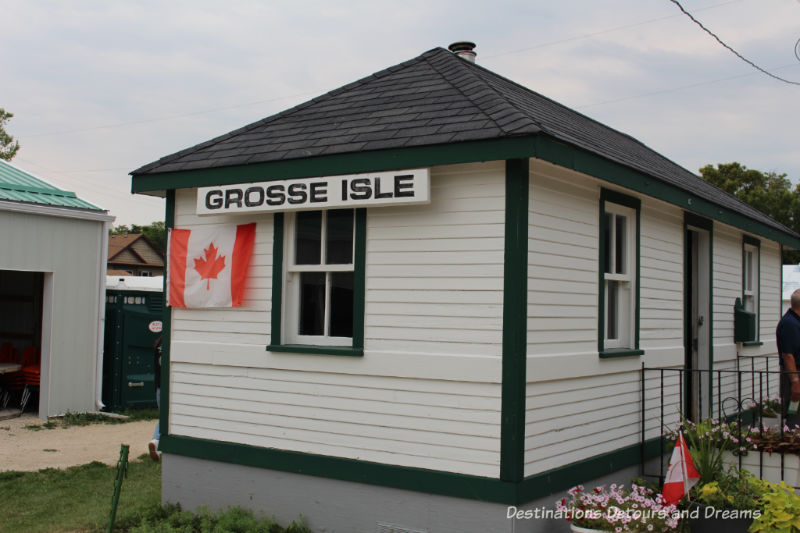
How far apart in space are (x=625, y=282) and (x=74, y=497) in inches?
251

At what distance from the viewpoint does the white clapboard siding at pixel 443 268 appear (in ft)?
19.9

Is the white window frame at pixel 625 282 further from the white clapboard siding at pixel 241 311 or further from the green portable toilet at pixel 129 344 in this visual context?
the green portable toilet at pixel 129 344

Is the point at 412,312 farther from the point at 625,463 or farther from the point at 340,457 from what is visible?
the point at 625,463

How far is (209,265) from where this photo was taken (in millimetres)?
7660

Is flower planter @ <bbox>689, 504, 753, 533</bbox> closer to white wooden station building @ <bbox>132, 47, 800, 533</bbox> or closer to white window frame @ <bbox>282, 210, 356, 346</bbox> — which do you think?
white wooden station building @ <bbox>132, 47, 800, 533</bbox>

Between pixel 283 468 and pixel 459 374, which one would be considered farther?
pixel 283 468

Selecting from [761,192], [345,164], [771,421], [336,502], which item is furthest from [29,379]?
[761,192]

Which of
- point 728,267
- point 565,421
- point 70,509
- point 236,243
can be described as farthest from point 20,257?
point 728,267

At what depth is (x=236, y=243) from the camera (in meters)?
7.47

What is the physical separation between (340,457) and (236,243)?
2.27 meters

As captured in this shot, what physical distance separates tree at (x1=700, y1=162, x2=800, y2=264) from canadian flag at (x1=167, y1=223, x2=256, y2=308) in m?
43.8

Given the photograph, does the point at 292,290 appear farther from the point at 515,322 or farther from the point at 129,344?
the point at 129,344

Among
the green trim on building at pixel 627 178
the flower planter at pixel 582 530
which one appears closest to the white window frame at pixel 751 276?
the green trim on building at pixel 627 178

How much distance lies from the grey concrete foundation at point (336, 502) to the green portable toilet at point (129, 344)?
24.6ft
